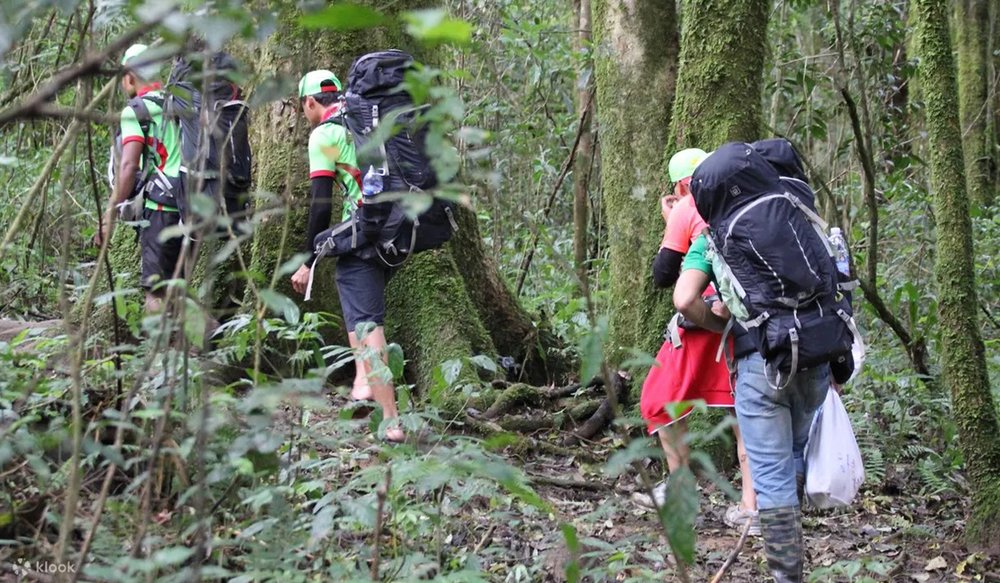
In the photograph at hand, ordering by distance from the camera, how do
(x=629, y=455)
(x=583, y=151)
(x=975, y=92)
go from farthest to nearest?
1. (x=975, y=92)
2. (x=583, y=151)
3. (x=629, y=455)

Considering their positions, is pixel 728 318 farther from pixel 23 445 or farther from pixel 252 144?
pixel 252 144

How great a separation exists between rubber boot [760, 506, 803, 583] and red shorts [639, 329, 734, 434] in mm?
956

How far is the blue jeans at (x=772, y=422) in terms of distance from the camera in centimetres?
421

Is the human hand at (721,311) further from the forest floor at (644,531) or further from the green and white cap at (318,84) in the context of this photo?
the green and white cap at (318,84)

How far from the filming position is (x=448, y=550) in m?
4.14

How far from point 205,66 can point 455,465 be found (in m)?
1.21

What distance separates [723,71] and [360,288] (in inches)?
94.9

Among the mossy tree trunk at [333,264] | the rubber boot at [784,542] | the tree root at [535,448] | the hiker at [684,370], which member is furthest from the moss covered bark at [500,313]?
the rubber boot at [784,542]

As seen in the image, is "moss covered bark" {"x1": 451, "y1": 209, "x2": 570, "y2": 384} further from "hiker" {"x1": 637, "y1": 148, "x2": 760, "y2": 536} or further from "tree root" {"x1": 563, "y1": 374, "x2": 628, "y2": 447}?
"hiker" {"x1": 637, "y1": 148, "x2": 760, "y2": 536}

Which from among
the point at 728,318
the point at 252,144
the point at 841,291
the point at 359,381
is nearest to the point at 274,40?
the point at 252,144

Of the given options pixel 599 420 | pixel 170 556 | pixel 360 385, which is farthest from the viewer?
pixel 599 420

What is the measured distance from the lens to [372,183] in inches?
199

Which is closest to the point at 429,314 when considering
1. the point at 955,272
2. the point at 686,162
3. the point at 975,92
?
the point at 686,162

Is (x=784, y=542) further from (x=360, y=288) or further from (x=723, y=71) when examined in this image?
(x=723, y=71)
